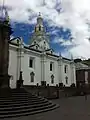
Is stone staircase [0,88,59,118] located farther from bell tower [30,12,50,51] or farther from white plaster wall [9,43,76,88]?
bell tower [30,12,50,51]

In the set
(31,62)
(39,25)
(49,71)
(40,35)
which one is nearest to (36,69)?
(31,62)

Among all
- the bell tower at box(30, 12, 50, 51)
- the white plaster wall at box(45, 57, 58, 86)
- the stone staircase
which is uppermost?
the bell tower at box(30, 12, 50, 51)

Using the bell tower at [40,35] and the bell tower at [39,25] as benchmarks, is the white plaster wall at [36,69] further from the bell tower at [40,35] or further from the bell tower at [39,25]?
the bell tower at [39,25]

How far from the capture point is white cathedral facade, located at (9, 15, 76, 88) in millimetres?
45000

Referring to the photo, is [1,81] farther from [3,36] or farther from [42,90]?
[42,90]

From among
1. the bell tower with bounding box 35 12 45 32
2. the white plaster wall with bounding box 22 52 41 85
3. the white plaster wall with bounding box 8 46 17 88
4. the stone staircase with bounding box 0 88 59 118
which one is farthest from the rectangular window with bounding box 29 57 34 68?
the stone staircase with bounding box 0 88 59 118

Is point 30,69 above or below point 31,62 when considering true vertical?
below

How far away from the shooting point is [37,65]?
5134 cm

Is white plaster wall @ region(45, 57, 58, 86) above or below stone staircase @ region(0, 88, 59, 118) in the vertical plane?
above

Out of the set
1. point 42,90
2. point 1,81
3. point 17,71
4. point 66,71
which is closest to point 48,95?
point 42,90

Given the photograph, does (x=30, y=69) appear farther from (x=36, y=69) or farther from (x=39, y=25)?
(x=39, y=25)

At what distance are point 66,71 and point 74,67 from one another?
14.4 feet

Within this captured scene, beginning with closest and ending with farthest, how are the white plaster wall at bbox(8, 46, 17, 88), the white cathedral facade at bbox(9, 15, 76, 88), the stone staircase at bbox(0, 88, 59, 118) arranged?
1. the stone staircase at bbox(0, 88, 59, 118)
2. the white plaster wall at bbox(8, 46, 17, 88)
3. the white cathedral facade at bbox(9, 15, 76, 88)

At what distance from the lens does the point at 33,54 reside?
164 ft
